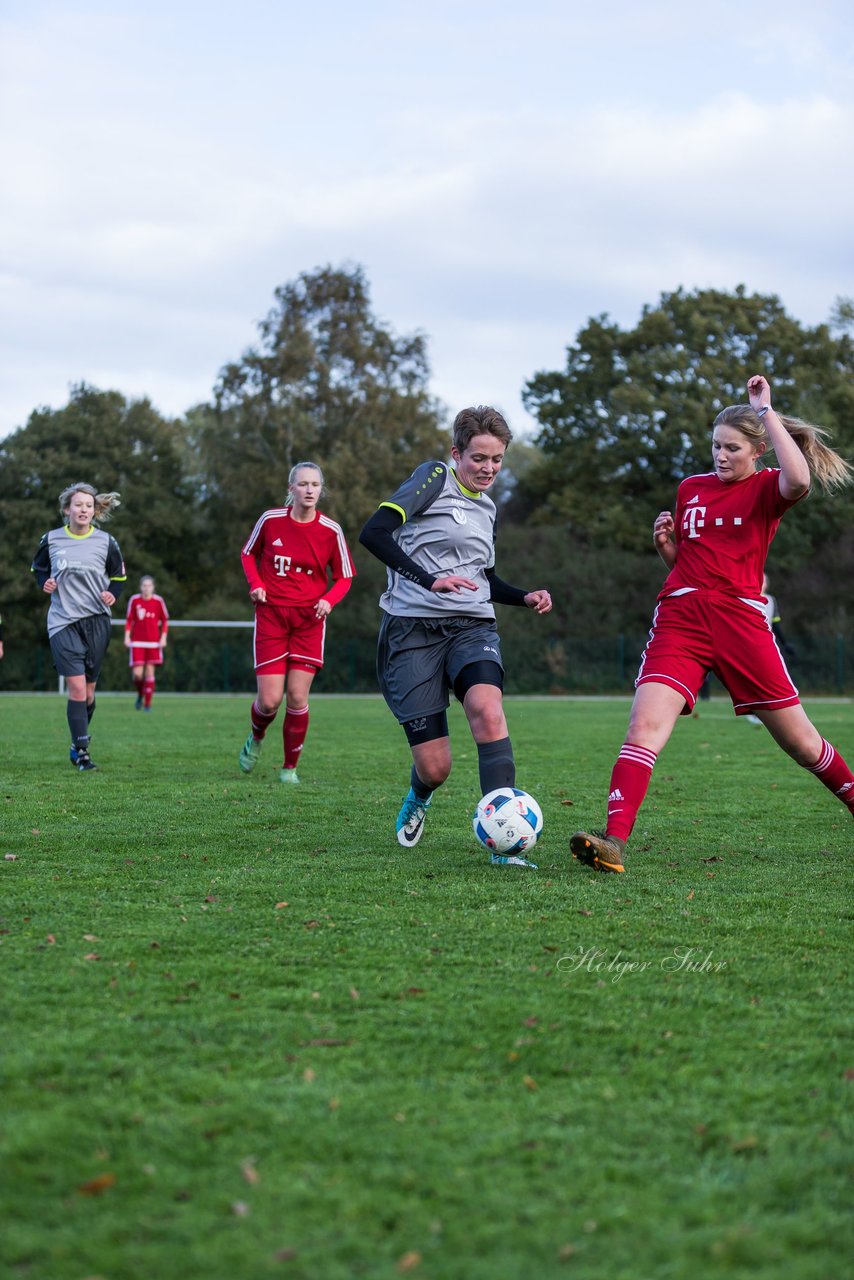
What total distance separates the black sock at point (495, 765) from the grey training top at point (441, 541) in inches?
26.1

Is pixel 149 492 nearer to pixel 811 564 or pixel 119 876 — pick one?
pixel 811 564

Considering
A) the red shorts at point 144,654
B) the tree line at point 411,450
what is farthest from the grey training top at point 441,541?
the tree line at point 411,450

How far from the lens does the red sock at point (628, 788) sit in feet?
18.0

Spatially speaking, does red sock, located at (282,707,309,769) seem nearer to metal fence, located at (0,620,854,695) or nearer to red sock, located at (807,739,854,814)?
red sock, located at (807,739,854,814)

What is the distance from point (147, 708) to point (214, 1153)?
2029cm

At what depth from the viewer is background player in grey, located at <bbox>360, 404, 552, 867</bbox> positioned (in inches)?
232

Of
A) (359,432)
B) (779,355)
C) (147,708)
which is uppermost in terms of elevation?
(779,355)

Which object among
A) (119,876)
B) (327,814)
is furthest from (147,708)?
(119,876)

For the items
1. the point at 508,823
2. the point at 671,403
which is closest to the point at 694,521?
the point at 508,823

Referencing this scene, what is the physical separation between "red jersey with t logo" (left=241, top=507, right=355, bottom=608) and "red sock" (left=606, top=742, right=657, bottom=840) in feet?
13.9

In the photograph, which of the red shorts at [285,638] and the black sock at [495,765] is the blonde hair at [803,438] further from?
the red shorts at [285,638]

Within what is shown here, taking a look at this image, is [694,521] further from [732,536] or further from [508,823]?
[508,823]

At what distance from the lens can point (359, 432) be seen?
1752 inches

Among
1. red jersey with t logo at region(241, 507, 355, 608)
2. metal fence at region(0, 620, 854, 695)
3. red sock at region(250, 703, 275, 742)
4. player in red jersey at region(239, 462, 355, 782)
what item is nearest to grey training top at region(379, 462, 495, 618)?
player in red jersey at region(239, 462, 355, 782)
